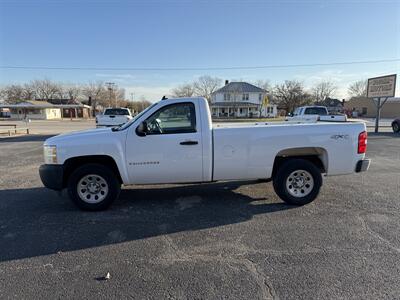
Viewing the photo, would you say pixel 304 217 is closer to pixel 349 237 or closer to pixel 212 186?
pixel 349 237

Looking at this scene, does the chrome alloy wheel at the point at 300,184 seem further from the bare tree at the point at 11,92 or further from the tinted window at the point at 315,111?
the bare tree at the point at 11,92

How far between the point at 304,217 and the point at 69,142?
14.0ft

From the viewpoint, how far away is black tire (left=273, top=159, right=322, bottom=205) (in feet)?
17.6

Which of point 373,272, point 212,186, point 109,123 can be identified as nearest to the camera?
point 373,272

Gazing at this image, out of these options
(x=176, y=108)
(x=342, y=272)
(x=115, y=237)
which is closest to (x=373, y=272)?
(x=342, y=272)

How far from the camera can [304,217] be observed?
4863mm

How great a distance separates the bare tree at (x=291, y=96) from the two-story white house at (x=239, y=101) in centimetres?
835

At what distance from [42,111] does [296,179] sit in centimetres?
7725

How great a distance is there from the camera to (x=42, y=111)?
231 ft

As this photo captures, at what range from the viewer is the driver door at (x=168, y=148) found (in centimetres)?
509

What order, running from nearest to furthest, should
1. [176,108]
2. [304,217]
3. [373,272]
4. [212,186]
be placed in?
1. [373,272]
2. [304,217]
3. [176,108]
4. [212,186]

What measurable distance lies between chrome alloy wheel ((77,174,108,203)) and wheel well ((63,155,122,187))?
28 cm

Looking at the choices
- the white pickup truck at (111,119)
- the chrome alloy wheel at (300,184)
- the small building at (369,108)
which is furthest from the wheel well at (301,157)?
the small building at (369,108)

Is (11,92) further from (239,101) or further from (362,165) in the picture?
(362,165)
